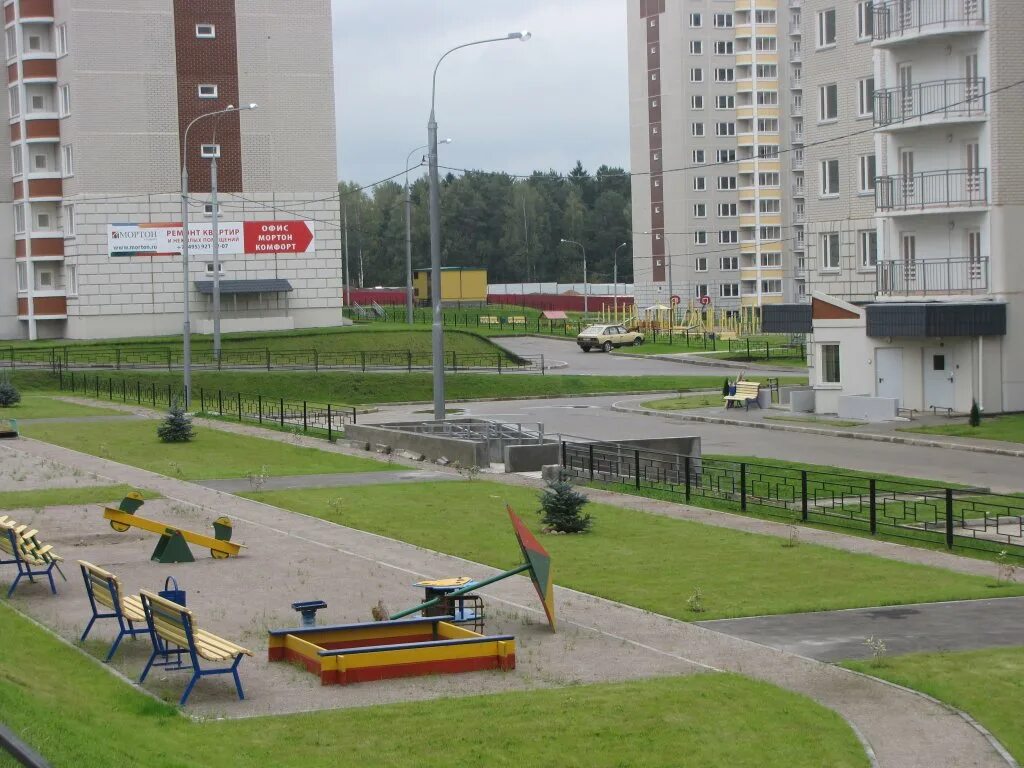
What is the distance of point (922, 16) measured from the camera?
45531 mm

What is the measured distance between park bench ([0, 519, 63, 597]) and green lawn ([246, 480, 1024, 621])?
5.87 metres

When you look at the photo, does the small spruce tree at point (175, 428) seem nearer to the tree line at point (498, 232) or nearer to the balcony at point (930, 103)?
the balcony at point (930, 103)

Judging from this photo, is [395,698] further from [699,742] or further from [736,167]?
[736,167]

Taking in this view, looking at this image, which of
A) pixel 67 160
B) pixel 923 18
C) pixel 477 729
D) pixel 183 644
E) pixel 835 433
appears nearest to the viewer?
pixel 477 729

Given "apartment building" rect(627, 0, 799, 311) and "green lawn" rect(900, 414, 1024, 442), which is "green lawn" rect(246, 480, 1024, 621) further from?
"apartment building" rect(627, 0, 799, 311)

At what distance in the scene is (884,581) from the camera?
1850cm

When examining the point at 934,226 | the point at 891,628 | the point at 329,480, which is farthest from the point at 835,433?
the point at 891,628

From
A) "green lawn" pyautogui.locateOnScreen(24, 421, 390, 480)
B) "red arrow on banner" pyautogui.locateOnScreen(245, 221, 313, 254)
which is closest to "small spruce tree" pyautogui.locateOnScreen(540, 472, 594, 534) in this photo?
"green lawn" pyautogui.locateOnScreen(24, 421, 390, 480)

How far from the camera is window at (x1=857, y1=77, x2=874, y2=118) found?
163ft

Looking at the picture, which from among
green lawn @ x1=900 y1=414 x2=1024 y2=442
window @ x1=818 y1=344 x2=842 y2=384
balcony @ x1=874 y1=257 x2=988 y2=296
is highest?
balcony @ x1=874 y1=257 x2=988 y2=296

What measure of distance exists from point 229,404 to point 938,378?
76.4 feet

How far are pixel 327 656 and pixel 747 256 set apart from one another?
11228cm

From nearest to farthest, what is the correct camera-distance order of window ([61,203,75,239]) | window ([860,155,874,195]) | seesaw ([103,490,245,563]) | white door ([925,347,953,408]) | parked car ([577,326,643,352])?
seesaw ([103,490,245,563])
white door ([925,347,953,408])
window ([860,155,874,195])
window ([61,203,75,239])
parked car ([577,326,643,352])

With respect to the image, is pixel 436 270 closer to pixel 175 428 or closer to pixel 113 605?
pixel 175 428
